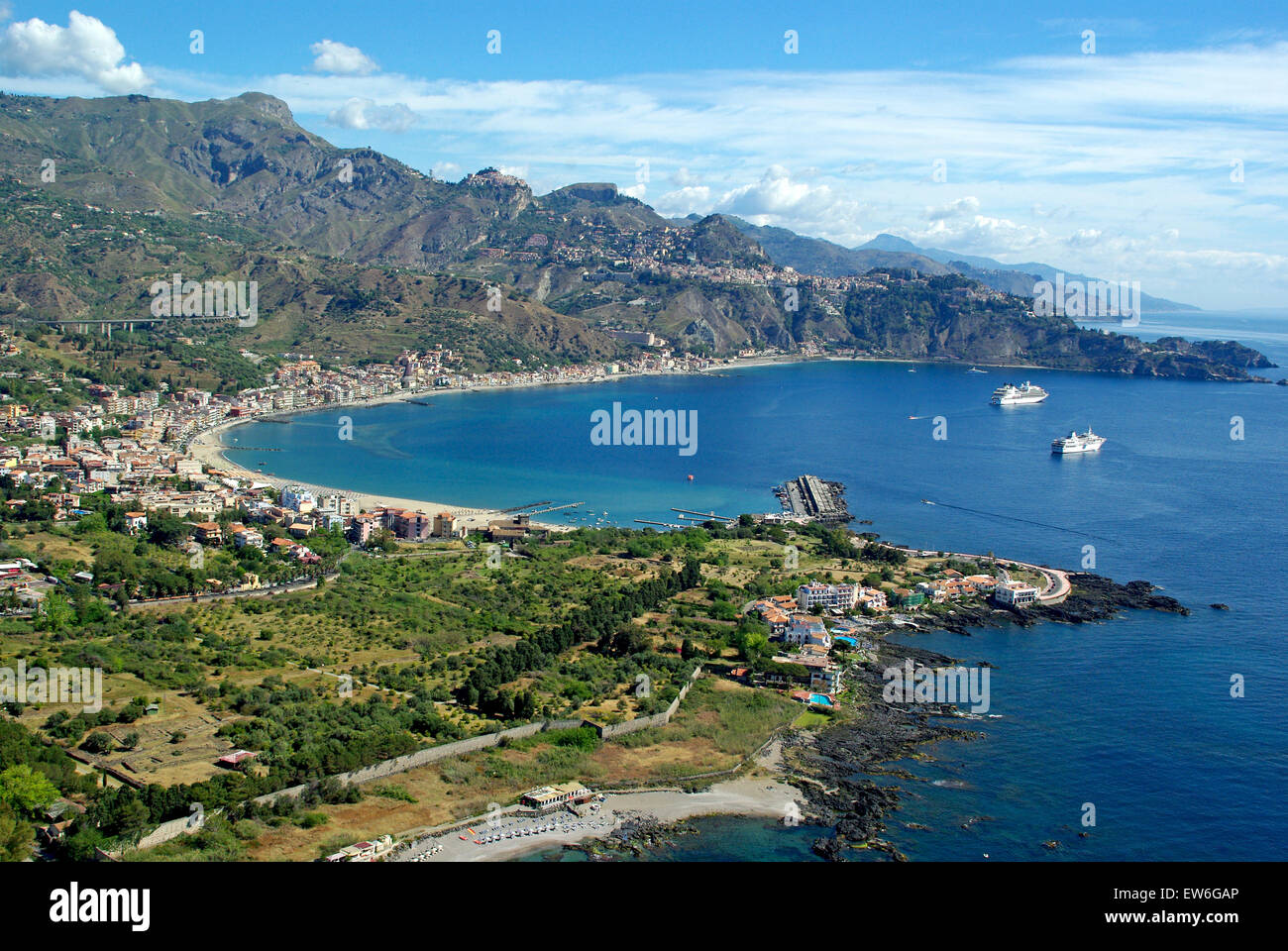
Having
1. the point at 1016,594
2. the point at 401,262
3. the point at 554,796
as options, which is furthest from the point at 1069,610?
the point at 401,262

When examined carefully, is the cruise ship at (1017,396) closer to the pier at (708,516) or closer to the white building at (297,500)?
the pier at (708,516)

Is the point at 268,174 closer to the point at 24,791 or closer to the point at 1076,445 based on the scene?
the point at 1076,445

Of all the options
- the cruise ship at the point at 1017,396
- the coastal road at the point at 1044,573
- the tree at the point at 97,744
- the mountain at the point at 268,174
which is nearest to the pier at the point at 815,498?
the coastal road at the point at 1044,573

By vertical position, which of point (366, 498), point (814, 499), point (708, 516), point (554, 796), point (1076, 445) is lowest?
point (554, 796)
